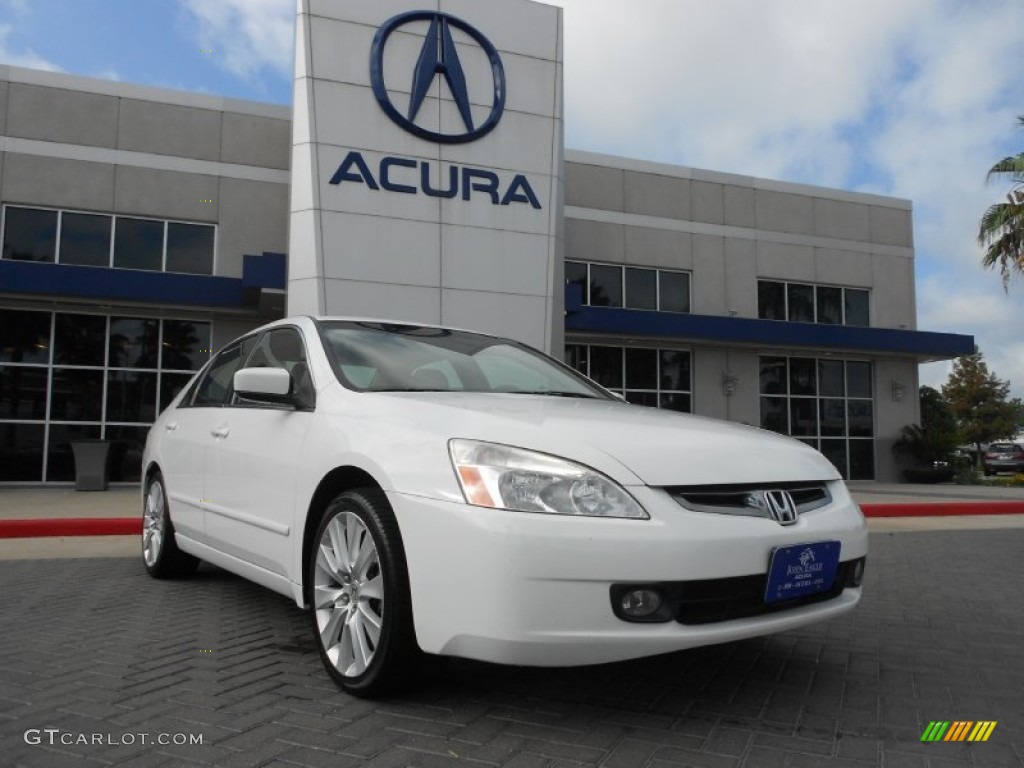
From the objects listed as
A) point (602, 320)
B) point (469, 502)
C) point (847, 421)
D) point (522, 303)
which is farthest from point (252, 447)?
point (847, 421)

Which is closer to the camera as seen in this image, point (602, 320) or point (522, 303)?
point (522, 303)

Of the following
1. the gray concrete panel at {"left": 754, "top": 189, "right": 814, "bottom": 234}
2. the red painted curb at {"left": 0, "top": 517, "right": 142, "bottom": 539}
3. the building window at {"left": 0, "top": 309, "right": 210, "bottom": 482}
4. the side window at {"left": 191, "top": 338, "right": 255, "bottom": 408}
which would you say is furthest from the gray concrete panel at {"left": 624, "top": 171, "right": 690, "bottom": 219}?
the side window at {"left": 191, "top": 338, "right": 255, "bottom": 408}

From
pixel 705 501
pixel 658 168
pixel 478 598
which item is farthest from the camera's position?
pixel 658 168

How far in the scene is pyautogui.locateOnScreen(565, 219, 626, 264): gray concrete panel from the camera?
60.3ft

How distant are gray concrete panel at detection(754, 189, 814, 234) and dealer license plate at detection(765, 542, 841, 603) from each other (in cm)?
1869

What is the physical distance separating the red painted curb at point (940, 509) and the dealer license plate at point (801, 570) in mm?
9112

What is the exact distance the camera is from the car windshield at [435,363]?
3.54 meters

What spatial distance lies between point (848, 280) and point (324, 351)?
20.1m

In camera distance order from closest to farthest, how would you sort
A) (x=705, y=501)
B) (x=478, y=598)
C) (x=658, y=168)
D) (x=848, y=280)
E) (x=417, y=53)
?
1. (x=478, y=598)
2. (x=705, y=501)
3. (x=417, y=53)
4. (x=658, y=168)
5. (x=848, y=280)

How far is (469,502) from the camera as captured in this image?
2.50 meters

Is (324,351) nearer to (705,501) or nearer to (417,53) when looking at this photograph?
(705,501)

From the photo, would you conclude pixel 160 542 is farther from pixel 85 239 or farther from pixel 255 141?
pixel 255 141

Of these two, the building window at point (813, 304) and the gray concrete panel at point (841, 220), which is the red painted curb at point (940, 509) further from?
the gray concrete panel at point (841, 220)

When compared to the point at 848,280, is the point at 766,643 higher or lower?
lower
